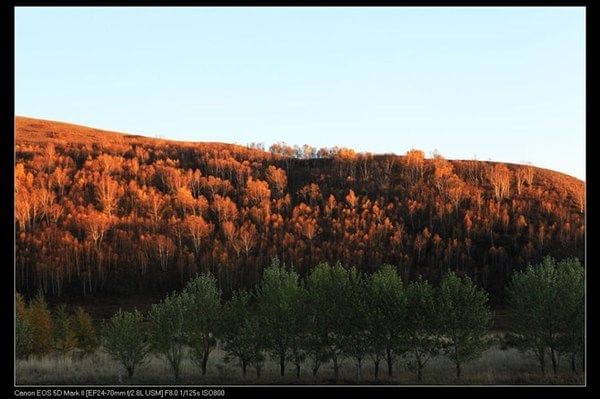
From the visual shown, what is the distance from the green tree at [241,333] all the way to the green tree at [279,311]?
100 centimetres

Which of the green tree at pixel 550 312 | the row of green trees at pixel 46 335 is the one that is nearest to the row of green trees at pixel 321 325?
the green tree at pixel 550 312

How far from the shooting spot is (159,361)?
174 ft

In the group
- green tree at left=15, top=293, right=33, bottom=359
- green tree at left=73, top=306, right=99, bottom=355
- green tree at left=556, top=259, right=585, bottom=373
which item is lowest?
green tree at left=73, top=306, right=99, bottom=355

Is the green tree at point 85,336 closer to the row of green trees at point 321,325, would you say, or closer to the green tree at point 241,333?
the row of green trees at point 321,325

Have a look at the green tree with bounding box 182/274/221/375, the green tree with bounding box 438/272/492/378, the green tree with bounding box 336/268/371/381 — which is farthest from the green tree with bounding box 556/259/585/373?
the green tree with bounding box 182/274/221/375

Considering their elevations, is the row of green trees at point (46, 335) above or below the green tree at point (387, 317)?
below

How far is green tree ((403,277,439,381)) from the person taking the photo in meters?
43.3

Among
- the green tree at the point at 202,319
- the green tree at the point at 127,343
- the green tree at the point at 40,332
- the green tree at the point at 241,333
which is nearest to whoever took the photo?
the green tree at the point at 127,343

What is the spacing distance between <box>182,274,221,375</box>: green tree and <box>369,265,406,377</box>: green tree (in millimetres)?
12855

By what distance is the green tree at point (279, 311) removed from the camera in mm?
44219

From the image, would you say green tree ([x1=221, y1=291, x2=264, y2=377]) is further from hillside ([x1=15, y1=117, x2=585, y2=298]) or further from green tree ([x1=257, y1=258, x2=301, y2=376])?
hillside ([x1=15, y1=117, x2=585, y2=298])

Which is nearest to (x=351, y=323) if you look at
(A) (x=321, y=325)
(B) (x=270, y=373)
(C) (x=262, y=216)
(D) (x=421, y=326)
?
(A) (x=321, y=325)
